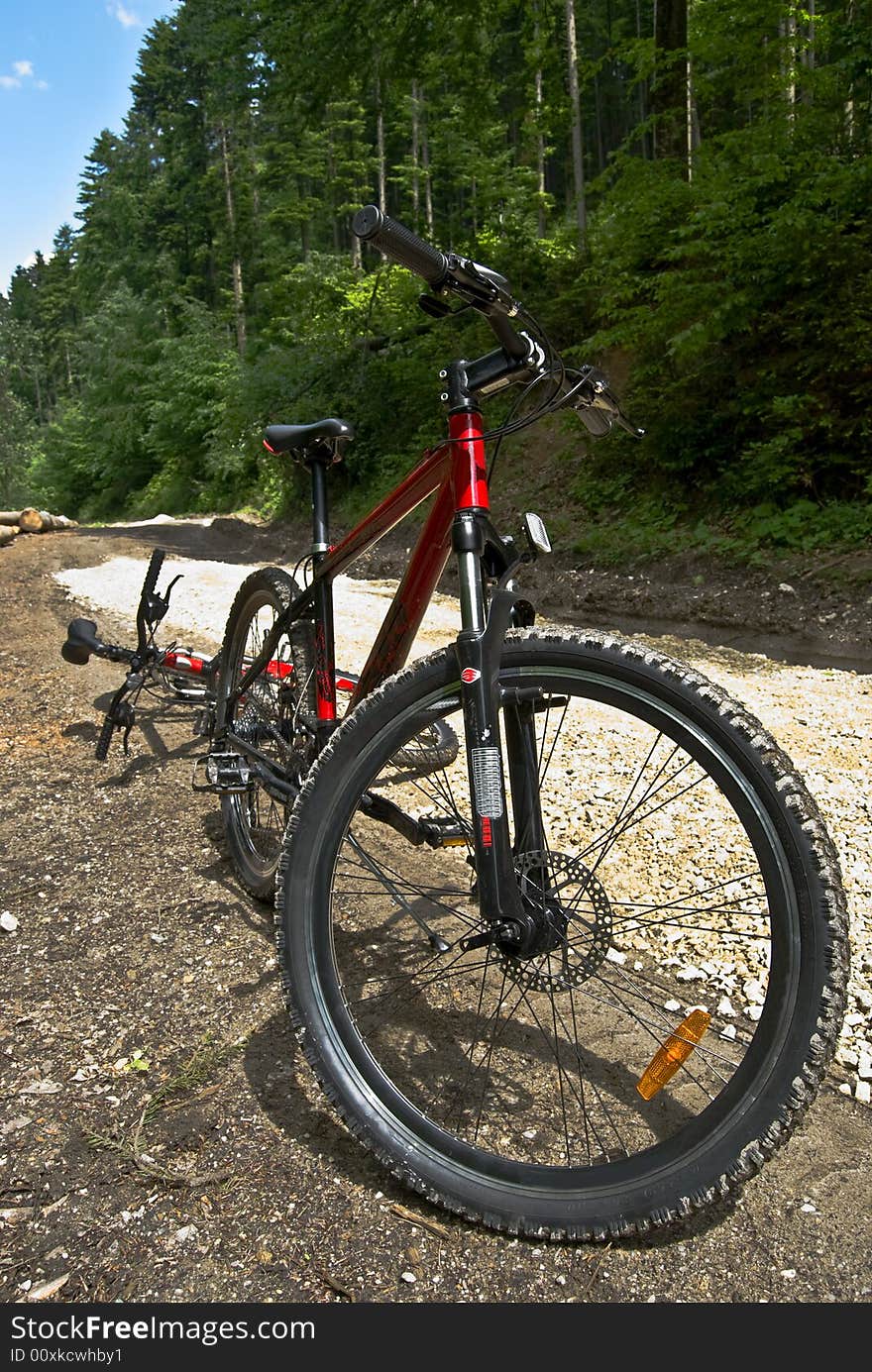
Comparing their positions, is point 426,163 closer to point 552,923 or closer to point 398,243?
point 398,243

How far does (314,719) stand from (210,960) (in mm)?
870

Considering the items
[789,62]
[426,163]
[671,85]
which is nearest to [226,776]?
[789,62]

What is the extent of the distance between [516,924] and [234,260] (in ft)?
142

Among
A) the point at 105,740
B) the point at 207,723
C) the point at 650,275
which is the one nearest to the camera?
the point at 207,723

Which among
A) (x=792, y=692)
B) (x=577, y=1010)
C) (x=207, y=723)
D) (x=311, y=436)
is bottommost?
(x=577, y=1010)

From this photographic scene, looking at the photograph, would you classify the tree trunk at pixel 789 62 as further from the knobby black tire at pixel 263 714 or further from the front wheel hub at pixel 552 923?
the front wheel hub at pixel 552 923

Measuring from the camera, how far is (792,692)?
541 cm

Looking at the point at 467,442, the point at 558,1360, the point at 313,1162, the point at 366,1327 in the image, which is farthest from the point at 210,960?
the point at 467,442

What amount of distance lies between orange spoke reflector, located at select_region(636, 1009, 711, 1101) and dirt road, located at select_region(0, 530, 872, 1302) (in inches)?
11.2

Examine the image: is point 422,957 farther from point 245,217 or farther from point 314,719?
point 245,217

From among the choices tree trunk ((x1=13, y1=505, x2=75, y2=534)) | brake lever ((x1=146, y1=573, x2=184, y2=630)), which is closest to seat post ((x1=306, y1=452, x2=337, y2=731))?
brake lever ((x1=146, y1=573, x2=184, y2=630))

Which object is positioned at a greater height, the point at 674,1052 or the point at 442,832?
the point at 442,832

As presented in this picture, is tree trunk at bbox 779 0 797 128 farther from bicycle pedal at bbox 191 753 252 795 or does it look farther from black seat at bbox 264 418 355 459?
bicycle pedal at bbox 191 753 252 795

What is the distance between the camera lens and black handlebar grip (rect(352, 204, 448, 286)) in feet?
5.96
